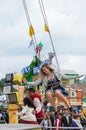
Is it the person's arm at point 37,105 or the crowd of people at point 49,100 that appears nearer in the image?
the crowd of people at point 49,100

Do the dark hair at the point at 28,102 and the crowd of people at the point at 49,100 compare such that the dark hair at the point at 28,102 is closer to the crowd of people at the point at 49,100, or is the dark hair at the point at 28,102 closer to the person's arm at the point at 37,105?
the crowd of people at the point at 49,100

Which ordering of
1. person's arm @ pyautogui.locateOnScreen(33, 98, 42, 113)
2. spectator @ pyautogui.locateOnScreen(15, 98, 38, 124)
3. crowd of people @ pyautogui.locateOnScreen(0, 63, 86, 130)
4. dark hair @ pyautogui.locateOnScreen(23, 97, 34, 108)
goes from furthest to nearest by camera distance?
person's arm @ pyautogui.locateOnScreen(33, 98, 42, 113) < dark hair @ pyautogui.locateOnScreen(23, 97, 34, 108) < spectator @ pyautogui.locateOnScreen(15, 98, 38, 124) < crowd of people @ pyautogui.locateOnScreen(0, 63, 86, 130)

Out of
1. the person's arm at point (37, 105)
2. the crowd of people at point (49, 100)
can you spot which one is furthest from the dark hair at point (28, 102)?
the person's arm at point (37, 105)

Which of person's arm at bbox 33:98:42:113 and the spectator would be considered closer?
the spectator

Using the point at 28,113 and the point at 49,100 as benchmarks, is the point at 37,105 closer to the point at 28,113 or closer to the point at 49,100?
the point at 28,113

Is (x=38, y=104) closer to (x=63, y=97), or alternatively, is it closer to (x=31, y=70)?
(x=63, y=97)

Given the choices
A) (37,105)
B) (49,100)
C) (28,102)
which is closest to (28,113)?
(28,102)

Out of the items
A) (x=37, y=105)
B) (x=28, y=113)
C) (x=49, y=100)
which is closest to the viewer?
(x=49, y=100)

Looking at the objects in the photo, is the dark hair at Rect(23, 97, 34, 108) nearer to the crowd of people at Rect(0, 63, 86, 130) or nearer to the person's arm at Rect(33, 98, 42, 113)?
the crowd of people at Rect(0, 63, 86, 130)

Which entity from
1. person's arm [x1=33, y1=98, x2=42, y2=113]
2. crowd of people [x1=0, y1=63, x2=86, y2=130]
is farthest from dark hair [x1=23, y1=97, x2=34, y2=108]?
person's arm [x1=33, y1=98, x2=42, y2=113]

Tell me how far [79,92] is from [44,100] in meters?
28.2

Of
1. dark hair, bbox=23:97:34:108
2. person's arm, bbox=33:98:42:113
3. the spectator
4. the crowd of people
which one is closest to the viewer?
the crowd of people

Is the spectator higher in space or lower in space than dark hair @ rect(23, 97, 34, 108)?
lower

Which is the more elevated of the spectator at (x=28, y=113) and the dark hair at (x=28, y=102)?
the dark hair at (x=28, y=102)
